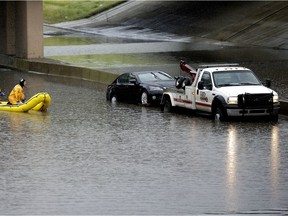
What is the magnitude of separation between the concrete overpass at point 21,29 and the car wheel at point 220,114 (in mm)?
27776

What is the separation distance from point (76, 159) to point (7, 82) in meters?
25.4

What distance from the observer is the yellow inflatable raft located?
34.9 m

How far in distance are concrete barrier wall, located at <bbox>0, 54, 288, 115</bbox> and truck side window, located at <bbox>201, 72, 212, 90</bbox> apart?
1234cm

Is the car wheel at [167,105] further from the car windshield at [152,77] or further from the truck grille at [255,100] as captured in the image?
the truck grille at [255,100]

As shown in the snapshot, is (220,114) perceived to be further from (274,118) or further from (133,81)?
(133,81)

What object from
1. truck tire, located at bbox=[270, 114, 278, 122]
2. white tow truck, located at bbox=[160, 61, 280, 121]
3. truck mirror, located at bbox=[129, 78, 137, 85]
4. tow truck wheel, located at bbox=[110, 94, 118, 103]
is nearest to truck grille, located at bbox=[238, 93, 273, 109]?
white tow truck, located at bbox=[160, 61, 280, 121]

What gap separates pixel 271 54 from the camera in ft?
189

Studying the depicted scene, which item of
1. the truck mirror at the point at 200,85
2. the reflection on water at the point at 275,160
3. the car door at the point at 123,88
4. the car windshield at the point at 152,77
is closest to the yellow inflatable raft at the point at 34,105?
the car door at the point at 123,88

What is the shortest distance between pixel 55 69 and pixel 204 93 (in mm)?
20802

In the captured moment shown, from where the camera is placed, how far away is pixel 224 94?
31188 mm

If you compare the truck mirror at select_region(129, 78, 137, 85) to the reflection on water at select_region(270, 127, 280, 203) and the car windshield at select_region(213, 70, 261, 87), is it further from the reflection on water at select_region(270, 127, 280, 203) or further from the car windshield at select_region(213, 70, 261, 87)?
the reflection on water at select_region(270, 127, 280, 203)

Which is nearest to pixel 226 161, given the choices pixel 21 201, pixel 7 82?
pixel 21 201

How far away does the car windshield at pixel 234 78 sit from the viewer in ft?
106

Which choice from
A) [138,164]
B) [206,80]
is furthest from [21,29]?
[138,164]
